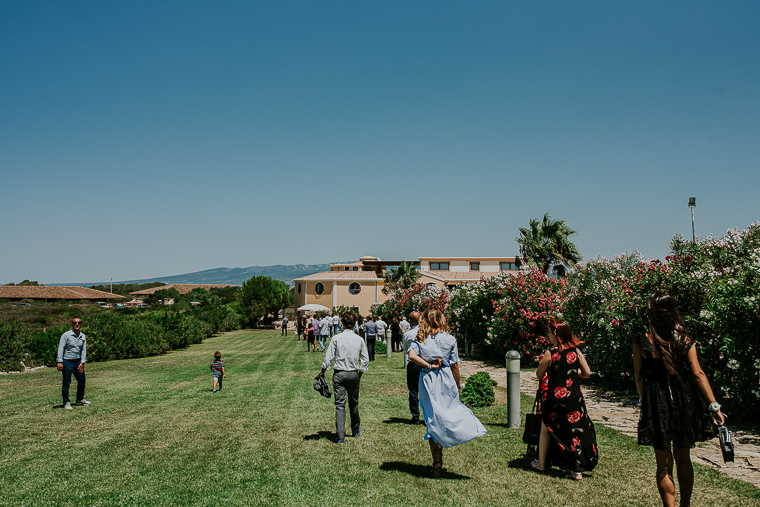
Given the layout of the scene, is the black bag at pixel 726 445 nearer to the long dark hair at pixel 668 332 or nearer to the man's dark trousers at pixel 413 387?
the long dark hair at pixel 668 332

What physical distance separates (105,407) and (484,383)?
7394 millimetres

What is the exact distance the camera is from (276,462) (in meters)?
5.84

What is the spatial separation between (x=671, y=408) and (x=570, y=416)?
138 centimetres

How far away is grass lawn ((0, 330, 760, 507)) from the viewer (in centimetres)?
472

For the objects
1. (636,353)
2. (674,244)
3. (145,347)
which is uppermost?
(674,244)

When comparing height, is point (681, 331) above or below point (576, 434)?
above

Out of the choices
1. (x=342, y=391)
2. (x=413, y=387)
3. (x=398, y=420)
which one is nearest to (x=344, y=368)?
(x=342, y=391)

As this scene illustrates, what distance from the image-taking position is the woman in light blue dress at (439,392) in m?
4.92

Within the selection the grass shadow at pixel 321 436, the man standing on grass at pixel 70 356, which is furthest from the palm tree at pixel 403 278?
the grass shadow at pixel 321 436

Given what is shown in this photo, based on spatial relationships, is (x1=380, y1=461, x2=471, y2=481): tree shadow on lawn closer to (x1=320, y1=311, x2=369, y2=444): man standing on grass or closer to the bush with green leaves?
(x1=320, y1=311, x2=369, y2=444): man standing on grass

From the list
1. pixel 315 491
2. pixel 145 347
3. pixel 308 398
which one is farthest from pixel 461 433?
pixel 145 347

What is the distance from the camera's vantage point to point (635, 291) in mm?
9445

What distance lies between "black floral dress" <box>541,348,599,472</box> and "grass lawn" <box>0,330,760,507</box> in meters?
0.22

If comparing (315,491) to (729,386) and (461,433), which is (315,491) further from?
(729,386)
